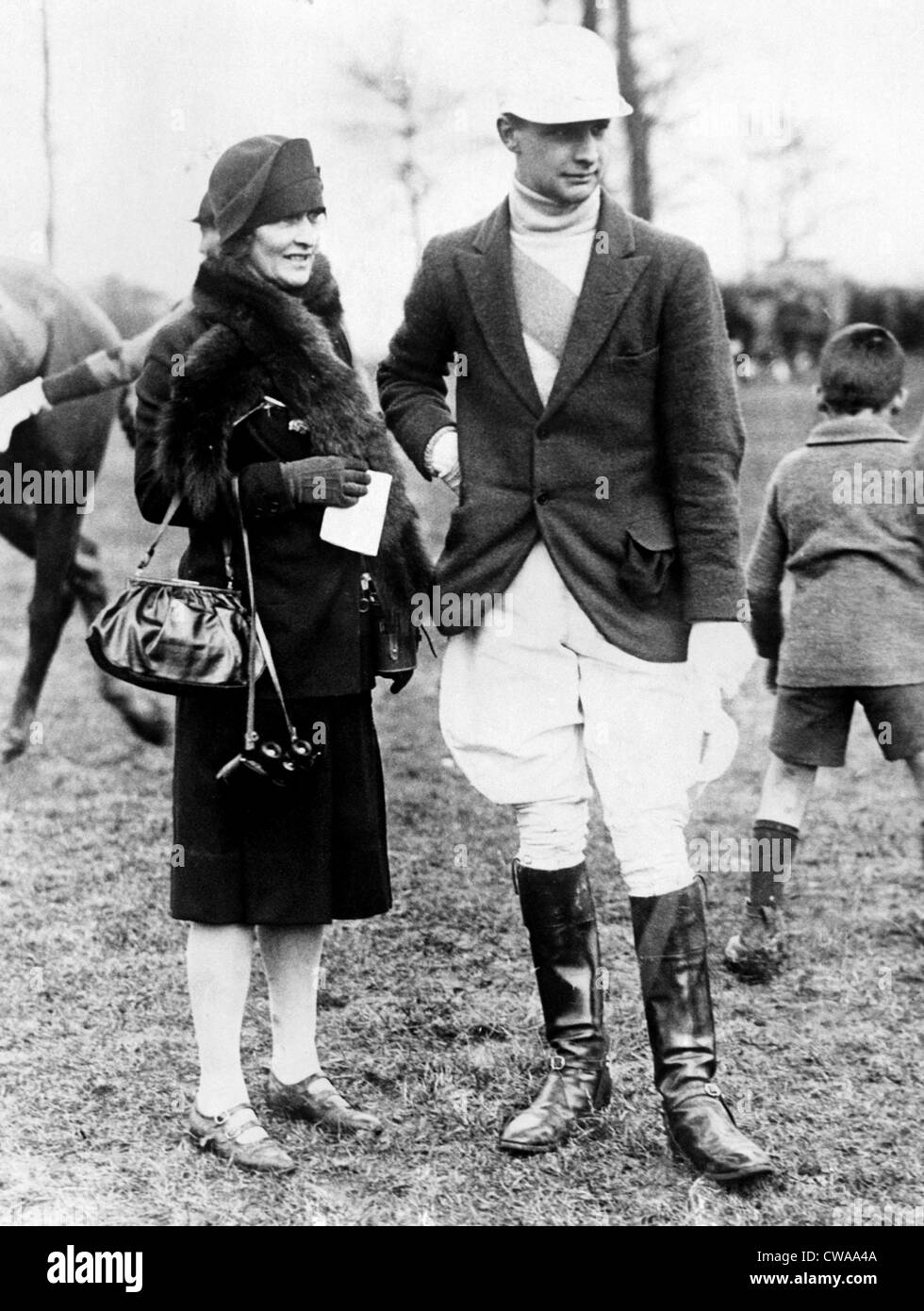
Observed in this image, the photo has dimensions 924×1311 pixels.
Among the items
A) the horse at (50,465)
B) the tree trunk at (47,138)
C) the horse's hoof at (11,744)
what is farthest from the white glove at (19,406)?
the horse's hoof at (11,744)

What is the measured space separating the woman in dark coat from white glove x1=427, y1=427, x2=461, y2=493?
98 mm

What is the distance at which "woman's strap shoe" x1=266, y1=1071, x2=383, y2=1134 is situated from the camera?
3104 mm

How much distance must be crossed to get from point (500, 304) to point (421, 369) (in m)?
0.28

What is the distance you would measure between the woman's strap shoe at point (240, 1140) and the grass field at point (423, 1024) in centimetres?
3

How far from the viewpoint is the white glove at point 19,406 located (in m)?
4.40

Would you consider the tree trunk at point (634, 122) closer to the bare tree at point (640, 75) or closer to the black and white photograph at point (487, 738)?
the bare tree at point (640, 75)

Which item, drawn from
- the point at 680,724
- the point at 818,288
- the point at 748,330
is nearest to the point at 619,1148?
the point at 680,724

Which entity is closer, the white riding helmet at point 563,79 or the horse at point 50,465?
the white riding helmet at point 563,79

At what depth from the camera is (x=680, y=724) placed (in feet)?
10.2

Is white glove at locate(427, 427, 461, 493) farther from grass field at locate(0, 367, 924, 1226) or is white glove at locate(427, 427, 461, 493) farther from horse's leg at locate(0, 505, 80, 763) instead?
horse's leg at locate(0, 505, 80, 763)

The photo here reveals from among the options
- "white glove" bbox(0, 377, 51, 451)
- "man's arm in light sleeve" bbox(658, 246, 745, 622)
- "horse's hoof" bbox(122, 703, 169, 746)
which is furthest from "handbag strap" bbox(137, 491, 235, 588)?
"horse's hoof" bbox(122, 703, 169, 746)

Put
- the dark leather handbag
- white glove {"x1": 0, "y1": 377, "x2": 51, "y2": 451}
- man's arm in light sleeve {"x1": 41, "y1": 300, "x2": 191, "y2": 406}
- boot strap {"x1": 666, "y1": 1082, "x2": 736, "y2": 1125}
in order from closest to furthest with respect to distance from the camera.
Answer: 1. the dark leather handbag
2. boot strap {"x1": 666, "y1": 1082, "x2": 736, "y2": 1125}
3. white glove {"x1": 0, "y1": 377, "x2": 51, "y2": 451}
4. man's arm in light sleeve {"x1": 41, "y1": 300, "x2": 191, "y2": 406}

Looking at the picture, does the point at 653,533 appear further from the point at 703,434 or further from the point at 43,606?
the point at 43,606

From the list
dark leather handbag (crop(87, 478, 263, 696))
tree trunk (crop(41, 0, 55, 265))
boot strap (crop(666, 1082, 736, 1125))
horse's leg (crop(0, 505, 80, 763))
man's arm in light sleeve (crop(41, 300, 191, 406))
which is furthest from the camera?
horse's leg (crop(0, 505, 80, 763))
